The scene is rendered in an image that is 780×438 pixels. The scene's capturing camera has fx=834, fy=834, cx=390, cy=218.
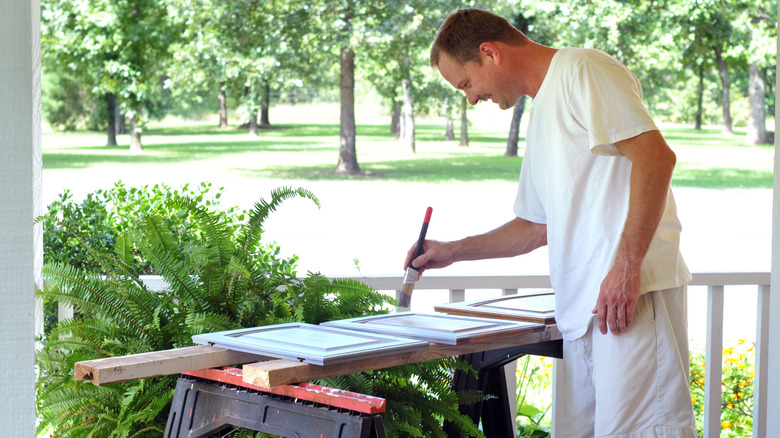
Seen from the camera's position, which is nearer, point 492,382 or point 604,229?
point 604,229

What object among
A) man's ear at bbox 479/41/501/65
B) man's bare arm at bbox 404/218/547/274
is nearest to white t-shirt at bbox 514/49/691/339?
man's ear at bbox 479/41/501/65

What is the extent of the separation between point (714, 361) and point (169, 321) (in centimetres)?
189

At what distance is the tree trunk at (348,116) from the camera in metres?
16.3

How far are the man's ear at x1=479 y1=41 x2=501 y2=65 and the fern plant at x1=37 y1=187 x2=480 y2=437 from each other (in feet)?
2.05

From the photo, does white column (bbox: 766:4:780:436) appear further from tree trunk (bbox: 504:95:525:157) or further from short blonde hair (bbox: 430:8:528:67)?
tree trunk (bbox: 504:95:525:157)

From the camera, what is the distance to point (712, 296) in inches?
116

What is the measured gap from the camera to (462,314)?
2.21 metres

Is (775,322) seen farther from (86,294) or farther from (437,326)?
(86,294)

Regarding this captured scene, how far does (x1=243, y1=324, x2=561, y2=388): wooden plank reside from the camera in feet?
4.63

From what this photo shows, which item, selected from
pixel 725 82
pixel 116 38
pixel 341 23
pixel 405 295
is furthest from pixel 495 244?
pixel 725 82

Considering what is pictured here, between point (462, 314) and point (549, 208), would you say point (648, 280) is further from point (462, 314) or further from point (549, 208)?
point (462, 314)

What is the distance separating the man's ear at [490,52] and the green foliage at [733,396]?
258 centimetres

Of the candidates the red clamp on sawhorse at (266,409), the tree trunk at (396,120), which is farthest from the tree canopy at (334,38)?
the red clamp on sawhorse at (266,409)

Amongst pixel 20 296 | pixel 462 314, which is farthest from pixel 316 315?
pixel 20 296
